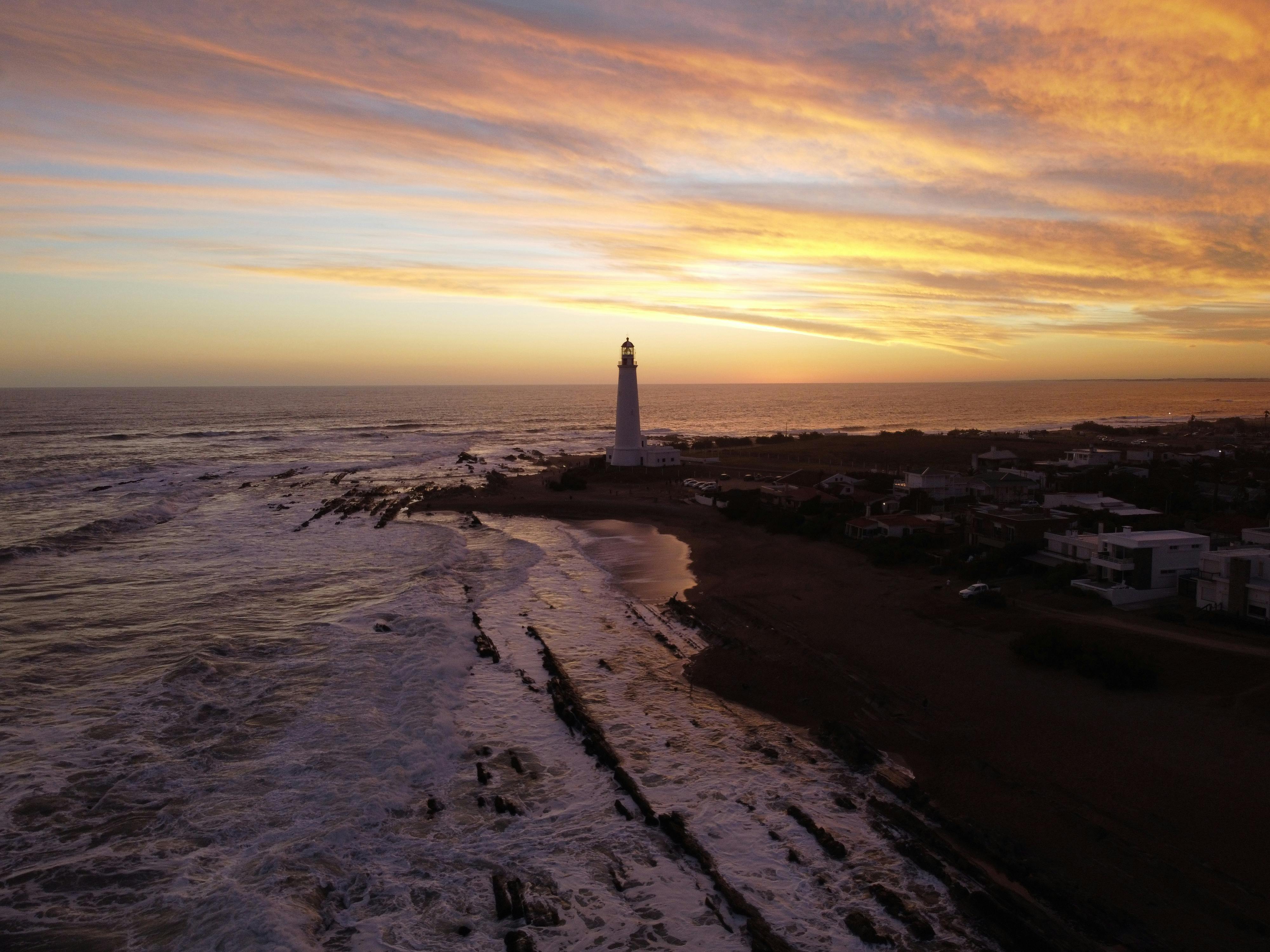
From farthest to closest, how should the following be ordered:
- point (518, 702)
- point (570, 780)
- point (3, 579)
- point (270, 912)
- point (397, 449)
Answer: point (397, 449) → point (3, 579) → point (518, 702) → point (570, 780) → point (270, 912)

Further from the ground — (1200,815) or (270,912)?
(1200,815)

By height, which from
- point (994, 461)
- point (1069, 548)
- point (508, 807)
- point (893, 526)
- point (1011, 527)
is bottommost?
point (508, 807)

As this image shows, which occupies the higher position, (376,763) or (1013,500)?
(1013,500)

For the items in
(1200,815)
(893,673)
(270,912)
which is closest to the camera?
(270,912)

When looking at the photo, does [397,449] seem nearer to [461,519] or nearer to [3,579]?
[461,519]

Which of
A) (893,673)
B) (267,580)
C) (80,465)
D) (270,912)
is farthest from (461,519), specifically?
(80,465)

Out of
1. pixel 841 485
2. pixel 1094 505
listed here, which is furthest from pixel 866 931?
pixel 841 485

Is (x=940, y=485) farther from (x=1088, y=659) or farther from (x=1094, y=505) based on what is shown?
(x=1088, y=659)
